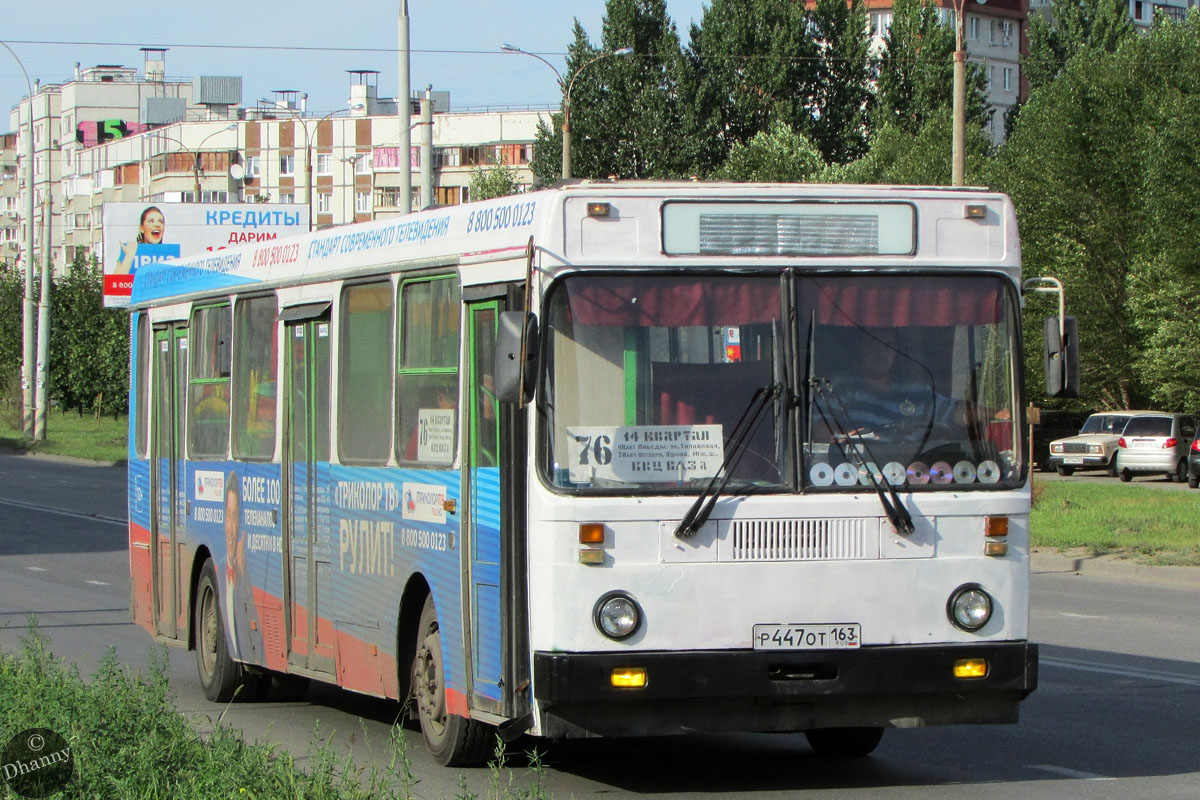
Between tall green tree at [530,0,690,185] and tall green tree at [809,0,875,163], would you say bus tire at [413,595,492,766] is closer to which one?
tall green tree at [530,0,690,185]

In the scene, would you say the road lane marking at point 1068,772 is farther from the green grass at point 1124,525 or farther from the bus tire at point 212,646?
the green grass at point 1124,525

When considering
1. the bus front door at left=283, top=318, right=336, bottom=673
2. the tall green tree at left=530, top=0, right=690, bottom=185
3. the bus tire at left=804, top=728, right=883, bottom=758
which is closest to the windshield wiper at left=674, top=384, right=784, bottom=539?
the bus tire at left=804, top=728, right=883, bottom=758

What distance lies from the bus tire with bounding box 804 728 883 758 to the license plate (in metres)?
1.52

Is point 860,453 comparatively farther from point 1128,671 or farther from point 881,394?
point 1128,671

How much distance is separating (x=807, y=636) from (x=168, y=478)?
617 cm

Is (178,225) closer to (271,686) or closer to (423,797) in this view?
(271,686)

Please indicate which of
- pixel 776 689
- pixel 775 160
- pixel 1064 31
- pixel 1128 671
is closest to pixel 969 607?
pixel 776 689

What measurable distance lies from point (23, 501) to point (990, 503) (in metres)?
26.2

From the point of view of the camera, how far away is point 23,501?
31.0m

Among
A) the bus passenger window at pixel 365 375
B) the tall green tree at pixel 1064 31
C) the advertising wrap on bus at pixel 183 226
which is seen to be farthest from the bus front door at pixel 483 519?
the tall green tree at pixel 1064 31

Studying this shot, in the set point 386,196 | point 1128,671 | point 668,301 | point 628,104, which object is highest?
point 386,196

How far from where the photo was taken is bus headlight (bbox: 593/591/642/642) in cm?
709

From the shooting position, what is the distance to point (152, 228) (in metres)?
39.8

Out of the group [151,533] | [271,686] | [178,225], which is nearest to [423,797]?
[271,686]
